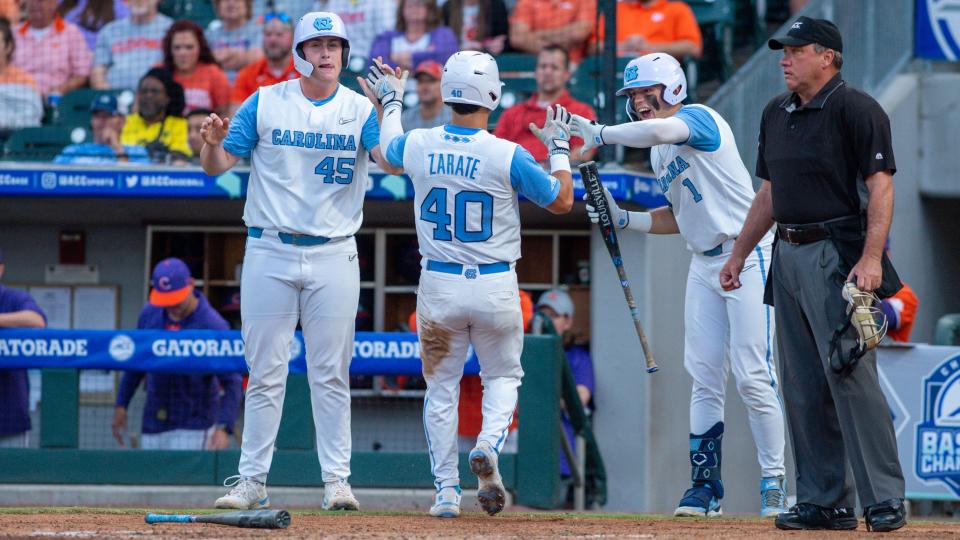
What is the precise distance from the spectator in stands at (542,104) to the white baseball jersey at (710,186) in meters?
3.43

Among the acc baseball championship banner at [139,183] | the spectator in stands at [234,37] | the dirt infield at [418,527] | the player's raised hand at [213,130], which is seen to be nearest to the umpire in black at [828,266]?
the dirt infield at [418,527]

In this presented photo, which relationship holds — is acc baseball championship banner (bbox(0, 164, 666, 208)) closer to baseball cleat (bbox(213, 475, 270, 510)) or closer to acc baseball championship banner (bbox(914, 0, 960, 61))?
acc baseball championship banner (bbox(914, 0, 960, 61))

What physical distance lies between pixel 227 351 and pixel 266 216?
269 centimetres

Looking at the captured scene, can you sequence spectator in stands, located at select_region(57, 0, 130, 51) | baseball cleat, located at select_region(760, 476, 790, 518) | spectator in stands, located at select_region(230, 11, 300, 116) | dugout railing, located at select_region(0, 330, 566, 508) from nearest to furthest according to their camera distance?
baseball cleat, located at select_region(760, 476, 790, 518) < dugout railing, located at select_region(0, 330, 566, 508) < spectator in stands, located at select_region(230, 11, 300, 116) < spectator in stands, located at select_region(57, 0, 130, 51)

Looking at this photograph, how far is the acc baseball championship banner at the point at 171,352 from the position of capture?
8961mm

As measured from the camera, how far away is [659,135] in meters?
→ 6.25

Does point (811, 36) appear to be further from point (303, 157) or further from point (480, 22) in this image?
point (480, 22)

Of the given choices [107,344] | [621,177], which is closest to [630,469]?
[621,177]

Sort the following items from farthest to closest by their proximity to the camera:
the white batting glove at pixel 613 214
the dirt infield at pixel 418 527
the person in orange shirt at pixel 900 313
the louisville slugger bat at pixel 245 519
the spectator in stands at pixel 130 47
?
the spectator in stands at pixel 130 47 → the person in orange shirt at pixel 900 313 → the white batting glove at pixel 613 214 → the louisville slugger bat at pixel 245 519 → the dirt infield at pixel 418 527

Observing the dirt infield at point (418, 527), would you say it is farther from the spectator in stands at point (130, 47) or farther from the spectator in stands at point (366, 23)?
the spectator in stands at point (366, 23)

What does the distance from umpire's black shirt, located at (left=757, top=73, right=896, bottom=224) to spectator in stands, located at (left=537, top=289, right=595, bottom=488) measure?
4130 mm

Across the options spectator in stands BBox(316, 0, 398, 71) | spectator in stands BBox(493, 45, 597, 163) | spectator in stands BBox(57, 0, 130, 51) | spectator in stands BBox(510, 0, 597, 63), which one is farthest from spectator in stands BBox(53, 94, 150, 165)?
spectator in stands BBox(510, 0, 597, 63)

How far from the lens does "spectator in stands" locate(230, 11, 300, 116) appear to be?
36.2 feet

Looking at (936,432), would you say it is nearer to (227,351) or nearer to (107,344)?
(227,351)
